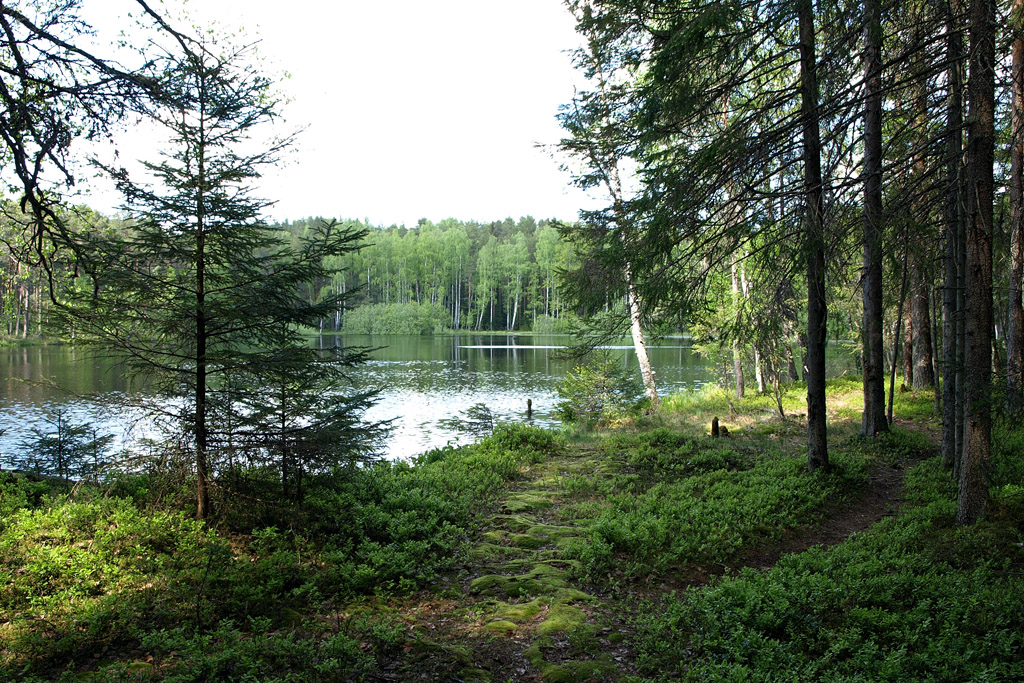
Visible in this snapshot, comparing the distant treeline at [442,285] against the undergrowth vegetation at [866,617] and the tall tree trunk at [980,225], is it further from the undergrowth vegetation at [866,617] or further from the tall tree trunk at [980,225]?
the undergrowth vegetation at [866,617]

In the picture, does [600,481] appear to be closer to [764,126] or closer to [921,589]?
[921,589]

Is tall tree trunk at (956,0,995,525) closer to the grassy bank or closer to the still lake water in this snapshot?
the grassy bank

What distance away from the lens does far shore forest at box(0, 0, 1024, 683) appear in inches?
161

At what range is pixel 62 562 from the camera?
493 cm

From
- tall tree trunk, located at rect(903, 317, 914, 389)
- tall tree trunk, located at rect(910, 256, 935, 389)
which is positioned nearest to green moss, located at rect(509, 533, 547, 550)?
tall tree trunk, located at rect(910, 256, 935, 389)

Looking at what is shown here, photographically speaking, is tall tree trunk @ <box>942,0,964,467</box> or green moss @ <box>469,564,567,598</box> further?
tall tree trunk @ <box>942,0,964,467</box>

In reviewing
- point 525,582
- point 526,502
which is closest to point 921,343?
point 526,502

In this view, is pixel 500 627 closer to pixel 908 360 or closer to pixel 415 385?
pixel 908 360

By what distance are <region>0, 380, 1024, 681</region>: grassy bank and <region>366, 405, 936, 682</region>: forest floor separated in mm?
25

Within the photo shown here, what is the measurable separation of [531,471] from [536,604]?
4.87 metres

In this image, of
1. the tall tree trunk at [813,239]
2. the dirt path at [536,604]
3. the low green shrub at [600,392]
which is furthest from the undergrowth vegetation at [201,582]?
the low green shrub at [600,392]

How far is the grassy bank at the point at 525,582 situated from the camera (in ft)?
12.7

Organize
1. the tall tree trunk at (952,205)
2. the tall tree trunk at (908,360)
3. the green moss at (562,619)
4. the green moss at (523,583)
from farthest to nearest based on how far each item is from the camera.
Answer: the tall tree trunk at (908,360), the tall tree trunk at (952,205), the green moss at (523,583), the green moss at (562,619)

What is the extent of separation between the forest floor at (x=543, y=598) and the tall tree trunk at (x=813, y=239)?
3.38ft
